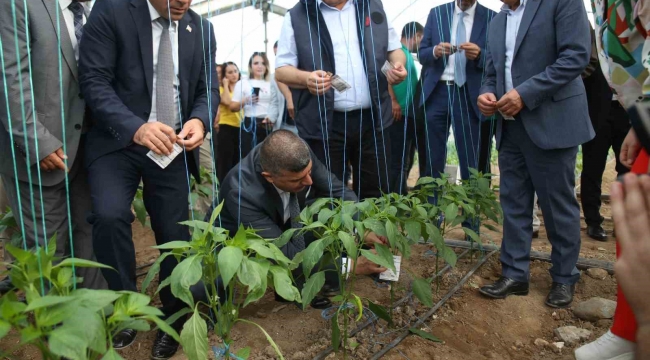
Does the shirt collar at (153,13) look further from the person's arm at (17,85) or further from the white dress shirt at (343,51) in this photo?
the white dress shirt at (343,51)

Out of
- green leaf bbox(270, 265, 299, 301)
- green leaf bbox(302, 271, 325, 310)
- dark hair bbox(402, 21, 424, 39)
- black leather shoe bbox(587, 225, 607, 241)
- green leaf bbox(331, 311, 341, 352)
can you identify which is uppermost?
dark hair bbox(402, 21, 424, 39)

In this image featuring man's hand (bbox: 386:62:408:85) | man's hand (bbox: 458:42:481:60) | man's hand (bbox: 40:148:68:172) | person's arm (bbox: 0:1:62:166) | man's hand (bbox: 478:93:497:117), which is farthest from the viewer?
man's hand (bbox: 458:42:481:60)

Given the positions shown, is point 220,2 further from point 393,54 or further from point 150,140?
point 150,140

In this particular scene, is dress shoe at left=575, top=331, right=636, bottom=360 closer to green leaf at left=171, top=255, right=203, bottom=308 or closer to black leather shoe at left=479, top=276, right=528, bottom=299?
black leather shoe at left=479, top=276, right=528, bottom=299

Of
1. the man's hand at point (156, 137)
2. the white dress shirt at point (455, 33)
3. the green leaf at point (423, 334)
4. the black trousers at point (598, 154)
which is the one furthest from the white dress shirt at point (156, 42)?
the black trousers at point (598, 154)

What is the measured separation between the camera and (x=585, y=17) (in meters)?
2.46

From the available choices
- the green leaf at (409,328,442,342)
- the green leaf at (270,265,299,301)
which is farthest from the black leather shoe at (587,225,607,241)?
the green leaf at (270,265,299,301)

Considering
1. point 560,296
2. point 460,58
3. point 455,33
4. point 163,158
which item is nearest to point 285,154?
point 163,158

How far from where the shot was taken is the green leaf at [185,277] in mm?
1399

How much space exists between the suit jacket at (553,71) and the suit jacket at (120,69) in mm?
1495

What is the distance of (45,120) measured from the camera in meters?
2.13

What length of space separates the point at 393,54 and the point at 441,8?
2.49 feet

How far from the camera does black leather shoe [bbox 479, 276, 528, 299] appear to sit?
106 inches

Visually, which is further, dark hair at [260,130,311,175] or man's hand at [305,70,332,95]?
man's hand at [305,70,332,95]
